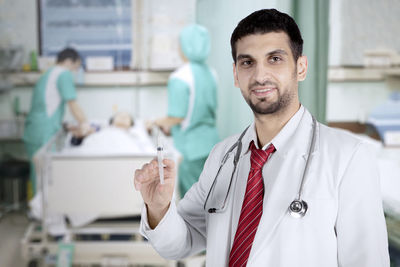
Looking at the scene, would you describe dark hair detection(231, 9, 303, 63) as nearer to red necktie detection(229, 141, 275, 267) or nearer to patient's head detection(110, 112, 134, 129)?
red necktie detection(229, 141, 275, 267)

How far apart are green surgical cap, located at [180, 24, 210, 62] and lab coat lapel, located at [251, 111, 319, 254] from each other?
1587 millimetres

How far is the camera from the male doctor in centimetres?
58

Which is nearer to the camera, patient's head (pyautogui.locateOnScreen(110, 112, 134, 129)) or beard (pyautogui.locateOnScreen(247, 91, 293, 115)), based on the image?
beard (pyautogui.locateOnScreen(247, 91, 293, 115))

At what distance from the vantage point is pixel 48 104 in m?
2.49

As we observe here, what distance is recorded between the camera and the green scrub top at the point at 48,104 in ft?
8.03

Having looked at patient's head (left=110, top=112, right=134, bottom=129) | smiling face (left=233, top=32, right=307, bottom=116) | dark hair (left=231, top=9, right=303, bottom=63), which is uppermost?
dark hair (left=231, top=9, right=303, bottom=63)

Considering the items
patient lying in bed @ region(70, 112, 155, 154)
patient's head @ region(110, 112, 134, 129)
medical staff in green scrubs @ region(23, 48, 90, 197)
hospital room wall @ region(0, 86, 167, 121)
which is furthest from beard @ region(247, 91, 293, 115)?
hospital room wall @ region(0, 86, 167, 121)

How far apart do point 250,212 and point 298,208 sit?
0.33ft

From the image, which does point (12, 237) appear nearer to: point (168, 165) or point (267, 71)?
point (168, 165)

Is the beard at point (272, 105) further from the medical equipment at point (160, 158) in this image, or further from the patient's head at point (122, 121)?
the patient's head at point (122, 121)

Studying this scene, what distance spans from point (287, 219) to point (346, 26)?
2565 millimetres

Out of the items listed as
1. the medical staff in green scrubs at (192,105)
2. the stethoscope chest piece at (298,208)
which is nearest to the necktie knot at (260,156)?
the stethoscope chest piece at (298,208)

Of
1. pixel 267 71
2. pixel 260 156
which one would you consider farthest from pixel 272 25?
pixel 260 156

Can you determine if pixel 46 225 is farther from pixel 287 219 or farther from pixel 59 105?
pixel 287 219
